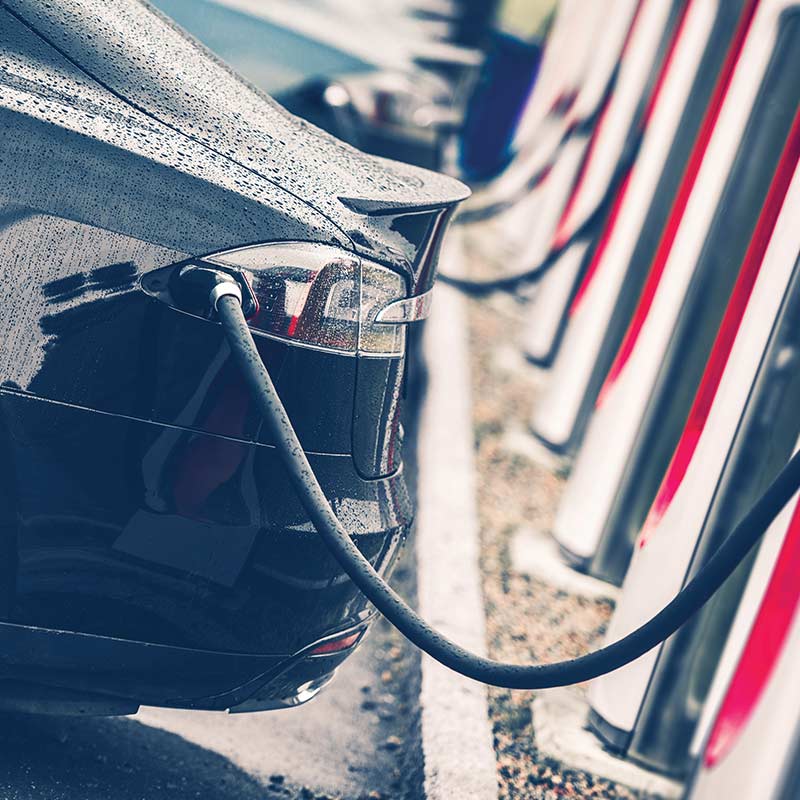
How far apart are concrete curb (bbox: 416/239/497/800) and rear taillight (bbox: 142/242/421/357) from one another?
1.29 meters

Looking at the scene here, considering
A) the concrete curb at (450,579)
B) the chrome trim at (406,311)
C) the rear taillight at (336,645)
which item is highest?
the chrome trim at (406,311)

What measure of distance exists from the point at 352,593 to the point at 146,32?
4.26 ft

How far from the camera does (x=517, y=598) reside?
4.76 metres

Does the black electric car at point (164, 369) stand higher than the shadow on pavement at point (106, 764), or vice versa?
the black electric car at point (164, 369)

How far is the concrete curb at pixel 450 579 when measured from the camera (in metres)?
3.45

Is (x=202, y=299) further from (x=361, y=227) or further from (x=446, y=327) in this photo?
(x=446, y=327)

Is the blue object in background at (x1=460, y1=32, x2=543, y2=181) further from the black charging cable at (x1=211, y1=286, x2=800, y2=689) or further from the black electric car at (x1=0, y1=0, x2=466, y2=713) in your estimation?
the black charging cable at (x1=211, y1=286, x2=800, y2=689)

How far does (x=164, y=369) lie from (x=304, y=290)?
1.04 feet

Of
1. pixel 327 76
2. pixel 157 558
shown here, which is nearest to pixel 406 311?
pixel 157 558

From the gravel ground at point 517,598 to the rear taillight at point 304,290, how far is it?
1.48 m

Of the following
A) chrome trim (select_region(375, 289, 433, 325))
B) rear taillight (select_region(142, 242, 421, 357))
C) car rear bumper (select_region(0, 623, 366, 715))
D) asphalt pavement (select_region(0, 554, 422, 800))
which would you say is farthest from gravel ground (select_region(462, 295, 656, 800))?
rear taillight (select_region(142, 242, 421, 357))

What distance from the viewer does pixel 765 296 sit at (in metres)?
3.54

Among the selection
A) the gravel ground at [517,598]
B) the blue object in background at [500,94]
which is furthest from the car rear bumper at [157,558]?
the blue object in background at [500,94]

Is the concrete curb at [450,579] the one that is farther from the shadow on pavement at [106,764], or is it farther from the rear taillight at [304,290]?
the rear taillight at [304,290]
